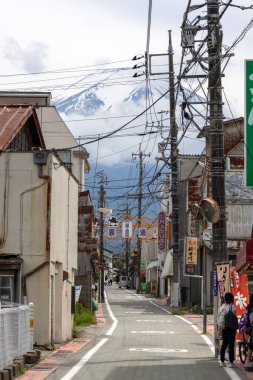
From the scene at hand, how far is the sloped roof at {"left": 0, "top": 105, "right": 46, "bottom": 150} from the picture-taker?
23000 mm

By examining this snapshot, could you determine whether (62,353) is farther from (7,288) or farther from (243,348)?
(243,348)

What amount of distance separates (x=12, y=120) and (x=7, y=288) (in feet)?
19.8

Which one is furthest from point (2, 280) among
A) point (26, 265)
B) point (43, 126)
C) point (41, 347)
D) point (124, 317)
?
point (43, 126)

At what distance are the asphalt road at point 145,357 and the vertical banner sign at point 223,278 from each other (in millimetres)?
1810

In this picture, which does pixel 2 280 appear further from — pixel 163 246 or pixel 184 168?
pixel 184 168

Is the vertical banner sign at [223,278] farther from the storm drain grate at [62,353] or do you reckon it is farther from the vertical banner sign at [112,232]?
the vertical banner sign at [112,232]

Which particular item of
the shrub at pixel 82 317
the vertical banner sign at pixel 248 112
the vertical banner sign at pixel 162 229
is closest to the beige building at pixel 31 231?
the vertical banner sign at pixel 248 112

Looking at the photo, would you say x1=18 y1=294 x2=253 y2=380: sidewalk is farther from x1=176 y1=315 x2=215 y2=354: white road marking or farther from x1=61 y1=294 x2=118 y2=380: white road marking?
x1=176 y1=315 x2=215 y2=354: white road marking

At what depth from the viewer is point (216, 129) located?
2056 cm

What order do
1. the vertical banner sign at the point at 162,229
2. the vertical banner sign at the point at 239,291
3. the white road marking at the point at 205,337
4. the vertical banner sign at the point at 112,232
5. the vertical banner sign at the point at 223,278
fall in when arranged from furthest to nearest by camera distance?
the vertical banner sign at the point at 112,232 → the vertical banner sign at the point at 162,229 → the white road marking at the point at 205,337 → the vertical banner sign at the point at 239,291 → the vertical banner sign at the point at 223,278

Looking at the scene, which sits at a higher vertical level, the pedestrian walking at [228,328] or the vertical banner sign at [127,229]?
the vertical banner sign at [127,229]

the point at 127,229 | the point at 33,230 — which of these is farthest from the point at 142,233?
the point at 33,230

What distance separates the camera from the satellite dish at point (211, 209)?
765 inches

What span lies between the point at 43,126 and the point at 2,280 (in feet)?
88.6
